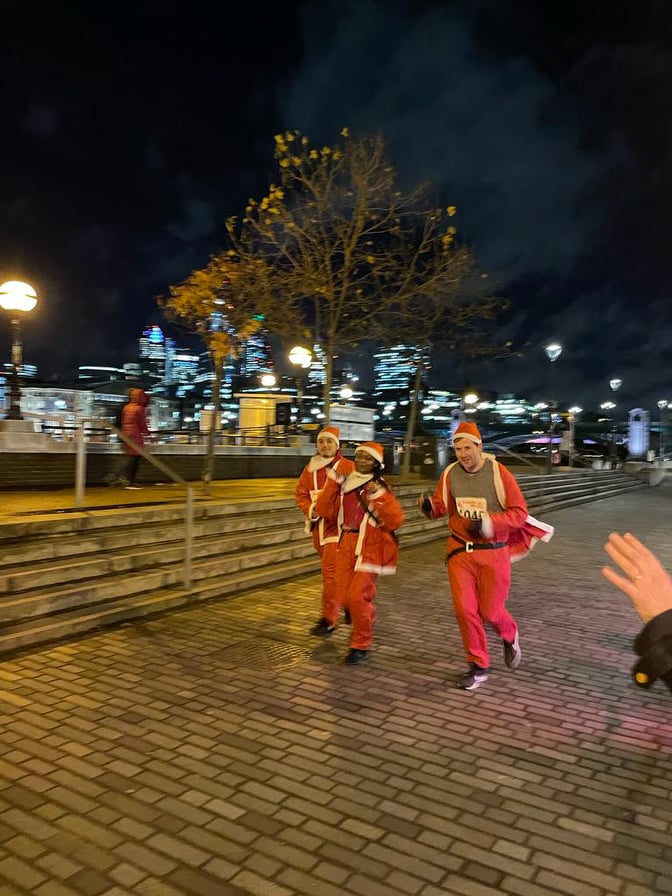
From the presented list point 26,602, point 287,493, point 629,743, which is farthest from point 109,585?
point 287,493

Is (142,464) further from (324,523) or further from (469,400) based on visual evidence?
(469,400)

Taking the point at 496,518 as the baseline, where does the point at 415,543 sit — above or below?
below

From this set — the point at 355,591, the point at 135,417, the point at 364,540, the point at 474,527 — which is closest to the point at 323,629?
the point at 355,591

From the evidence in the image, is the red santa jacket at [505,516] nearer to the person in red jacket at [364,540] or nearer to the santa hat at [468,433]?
the santa hat at [468,433]

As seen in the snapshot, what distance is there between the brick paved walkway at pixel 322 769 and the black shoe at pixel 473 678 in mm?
130

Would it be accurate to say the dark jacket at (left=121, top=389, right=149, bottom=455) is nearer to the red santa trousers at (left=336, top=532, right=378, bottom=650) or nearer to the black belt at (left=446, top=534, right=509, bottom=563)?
the red santa trousers at (left=336, top=532, right=378, bottom=650)

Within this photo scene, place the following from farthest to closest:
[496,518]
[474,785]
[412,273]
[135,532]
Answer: [412,273], [135,532], [496,518], [474,785]

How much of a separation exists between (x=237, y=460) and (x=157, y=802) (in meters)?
14.3

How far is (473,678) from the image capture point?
502 centimetres

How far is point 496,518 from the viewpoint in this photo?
4.93 metres

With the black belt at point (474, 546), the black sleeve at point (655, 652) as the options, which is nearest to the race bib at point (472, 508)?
the black belt at point (474, 546)

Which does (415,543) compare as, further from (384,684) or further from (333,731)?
(333,731)

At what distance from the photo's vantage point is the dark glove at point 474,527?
491 centimetres

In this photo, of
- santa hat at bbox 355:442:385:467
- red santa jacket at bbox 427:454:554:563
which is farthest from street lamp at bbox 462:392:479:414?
red santa jacket at bbox 427:454:554:563
